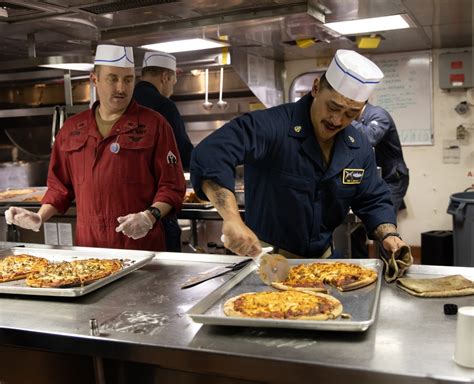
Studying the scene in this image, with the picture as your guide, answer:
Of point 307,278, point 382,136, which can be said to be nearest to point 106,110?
point 307,278

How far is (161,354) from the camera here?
4.60 feet

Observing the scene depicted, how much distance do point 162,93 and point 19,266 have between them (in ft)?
7.18

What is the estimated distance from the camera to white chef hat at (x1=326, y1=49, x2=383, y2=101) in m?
2.07

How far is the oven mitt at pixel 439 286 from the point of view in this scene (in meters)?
1.68

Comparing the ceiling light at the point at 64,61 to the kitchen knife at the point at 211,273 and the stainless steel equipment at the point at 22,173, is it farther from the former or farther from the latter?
the kitchen knife at the point at 211,273

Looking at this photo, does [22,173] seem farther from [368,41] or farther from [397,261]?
[397,261]

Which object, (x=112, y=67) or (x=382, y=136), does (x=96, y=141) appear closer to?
(x=112, y=67)

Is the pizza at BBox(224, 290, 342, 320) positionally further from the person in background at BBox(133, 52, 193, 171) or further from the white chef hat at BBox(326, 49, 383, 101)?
the person in background at BBox(133, 52, 193, 171)

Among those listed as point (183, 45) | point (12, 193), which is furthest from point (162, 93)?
point (12, 193)

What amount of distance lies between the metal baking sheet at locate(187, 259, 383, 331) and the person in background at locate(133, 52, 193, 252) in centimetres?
189

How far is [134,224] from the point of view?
2.40m

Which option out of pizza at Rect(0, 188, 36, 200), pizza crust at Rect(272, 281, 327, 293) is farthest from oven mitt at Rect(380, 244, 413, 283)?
pizza at Rect(0, 188, 36, 200)

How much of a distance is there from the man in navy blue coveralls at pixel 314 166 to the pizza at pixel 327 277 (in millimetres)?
256

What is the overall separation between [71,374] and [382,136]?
3777 mm
